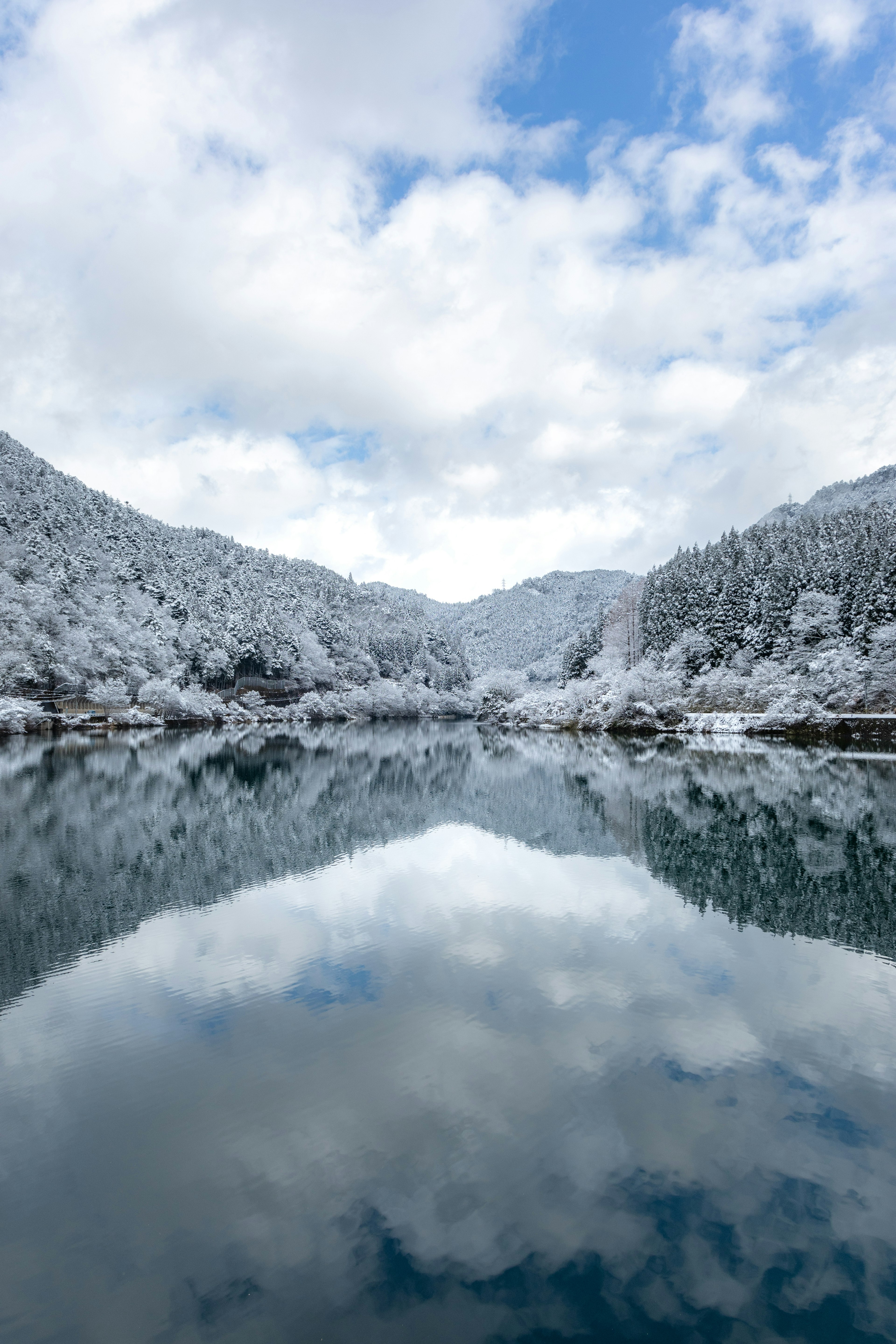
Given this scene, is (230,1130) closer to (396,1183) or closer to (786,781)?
(396,1183)

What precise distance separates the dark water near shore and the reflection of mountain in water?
152 millimetres

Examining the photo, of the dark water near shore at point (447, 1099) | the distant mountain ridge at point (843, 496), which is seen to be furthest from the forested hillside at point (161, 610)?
the distant mountain ridge at point (843, 496)

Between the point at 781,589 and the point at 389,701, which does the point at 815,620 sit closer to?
the point at 781,589

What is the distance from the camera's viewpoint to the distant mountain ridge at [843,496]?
146 metres

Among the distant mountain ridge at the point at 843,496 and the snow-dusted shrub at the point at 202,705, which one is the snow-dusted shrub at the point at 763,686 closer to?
the snow-dusted shrub at the point at 202,705

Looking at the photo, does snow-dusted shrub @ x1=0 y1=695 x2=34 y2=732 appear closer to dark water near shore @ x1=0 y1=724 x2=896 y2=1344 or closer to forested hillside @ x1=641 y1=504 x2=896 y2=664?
dark water near shore @ x1=0 y1=724 x2=896 y2=1344

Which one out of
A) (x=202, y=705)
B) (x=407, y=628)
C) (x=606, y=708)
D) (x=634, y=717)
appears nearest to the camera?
(x=634, y=717)

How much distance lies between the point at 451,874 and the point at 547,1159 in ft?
28.2

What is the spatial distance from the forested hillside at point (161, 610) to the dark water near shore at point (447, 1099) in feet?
162

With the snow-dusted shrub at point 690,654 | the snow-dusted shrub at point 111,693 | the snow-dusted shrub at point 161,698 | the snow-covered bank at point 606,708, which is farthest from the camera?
the snow-dusted shrub at point 161,698

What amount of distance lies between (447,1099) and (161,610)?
80951 mm

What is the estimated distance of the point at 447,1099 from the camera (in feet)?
18.8

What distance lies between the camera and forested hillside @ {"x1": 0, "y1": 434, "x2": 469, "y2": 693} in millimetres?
58750

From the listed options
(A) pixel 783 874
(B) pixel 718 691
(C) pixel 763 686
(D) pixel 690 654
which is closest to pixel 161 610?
(D) pixel 690 654
